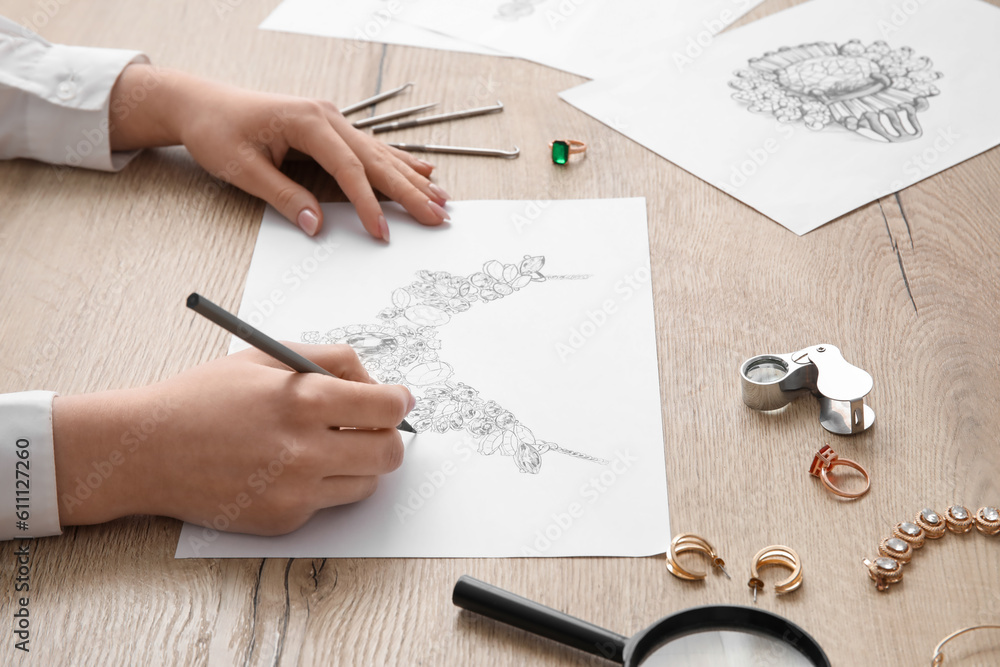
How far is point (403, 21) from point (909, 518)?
0.94 metres

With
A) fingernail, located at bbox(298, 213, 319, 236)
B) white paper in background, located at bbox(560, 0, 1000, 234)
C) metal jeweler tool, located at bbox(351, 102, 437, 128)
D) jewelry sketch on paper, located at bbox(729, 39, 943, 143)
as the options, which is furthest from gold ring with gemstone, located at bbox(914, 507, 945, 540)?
metal jeweler tool, located at bbox(351, 102, 437, 128)

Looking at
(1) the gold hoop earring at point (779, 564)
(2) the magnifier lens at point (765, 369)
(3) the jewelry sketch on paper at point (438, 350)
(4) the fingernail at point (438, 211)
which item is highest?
(2) the magnifier lens at point (765, 369)

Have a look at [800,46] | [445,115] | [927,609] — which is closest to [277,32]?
[445,115]

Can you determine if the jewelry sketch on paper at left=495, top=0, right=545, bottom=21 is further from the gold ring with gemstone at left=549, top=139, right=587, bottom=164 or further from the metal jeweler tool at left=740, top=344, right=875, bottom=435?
the metal jeweler tool at left=740, top=344, right=875, bottom=435

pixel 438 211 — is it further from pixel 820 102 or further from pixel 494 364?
pixel 820 102

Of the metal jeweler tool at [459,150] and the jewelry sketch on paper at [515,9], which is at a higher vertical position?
the jewelry sketch on paper at [515,9]

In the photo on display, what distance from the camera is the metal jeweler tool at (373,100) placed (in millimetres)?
1015

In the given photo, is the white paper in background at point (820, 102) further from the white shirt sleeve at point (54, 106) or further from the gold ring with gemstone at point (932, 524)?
the white shirt sleeve at point (54, 106)

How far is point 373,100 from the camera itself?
1.03 metres

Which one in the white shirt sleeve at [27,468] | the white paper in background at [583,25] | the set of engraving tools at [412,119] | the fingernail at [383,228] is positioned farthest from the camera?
the white paper in background at [583,25]

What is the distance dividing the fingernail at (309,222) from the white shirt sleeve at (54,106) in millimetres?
262

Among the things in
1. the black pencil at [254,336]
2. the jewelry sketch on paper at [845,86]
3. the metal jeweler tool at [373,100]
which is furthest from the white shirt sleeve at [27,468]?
the jewelry sketch on paper at [845,86]

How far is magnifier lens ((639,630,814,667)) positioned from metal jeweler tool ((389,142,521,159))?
0.61 meters

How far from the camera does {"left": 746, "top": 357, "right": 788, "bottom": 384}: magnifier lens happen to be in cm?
67
